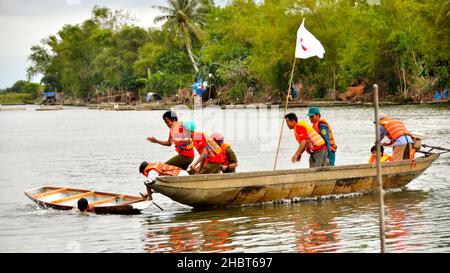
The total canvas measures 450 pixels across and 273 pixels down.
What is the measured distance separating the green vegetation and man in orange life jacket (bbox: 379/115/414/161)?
115ft

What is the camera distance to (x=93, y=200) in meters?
17.2

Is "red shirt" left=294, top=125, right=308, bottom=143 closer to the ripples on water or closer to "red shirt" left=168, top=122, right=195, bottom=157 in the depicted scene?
the ripples on water

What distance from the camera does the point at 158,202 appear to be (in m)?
17.5

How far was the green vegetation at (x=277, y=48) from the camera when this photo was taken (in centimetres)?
5784

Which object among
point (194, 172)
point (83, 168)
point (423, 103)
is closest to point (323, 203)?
point (194, 172)

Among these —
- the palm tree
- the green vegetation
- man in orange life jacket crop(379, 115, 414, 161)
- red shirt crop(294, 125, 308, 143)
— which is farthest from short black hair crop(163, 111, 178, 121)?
the palm tree

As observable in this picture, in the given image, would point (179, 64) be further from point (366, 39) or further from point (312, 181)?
point (312, 181)

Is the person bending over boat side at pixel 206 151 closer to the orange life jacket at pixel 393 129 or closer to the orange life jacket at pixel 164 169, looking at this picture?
the orange life jacket at pixel 164 169

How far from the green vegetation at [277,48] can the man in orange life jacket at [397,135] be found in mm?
35122

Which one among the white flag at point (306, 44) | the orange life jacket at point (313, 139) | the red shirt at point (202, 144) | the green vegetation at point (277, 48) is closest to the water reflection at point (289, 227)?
the red shirt at point (202, 144)

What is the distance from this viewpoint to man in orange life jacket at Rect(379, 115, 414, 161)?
17.1 meters
